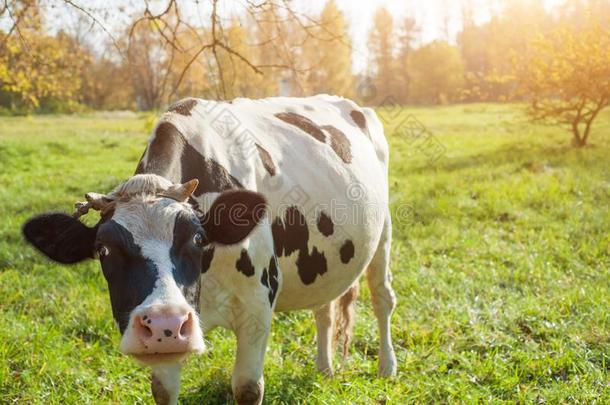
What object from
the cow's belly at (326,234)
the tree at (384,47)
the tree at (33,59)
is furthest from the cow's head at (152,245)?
the tree at (384,47)

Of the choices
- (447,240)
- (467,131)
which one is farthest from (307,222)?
(467,131)

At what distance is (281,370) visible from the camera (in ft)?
13.9

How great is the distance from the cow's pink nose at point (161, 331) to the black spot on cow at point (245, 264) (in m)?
0.79

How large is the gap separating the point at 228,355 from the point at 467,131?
20.1 meters

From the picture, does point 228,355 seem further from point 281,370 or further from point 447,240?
point 447,240

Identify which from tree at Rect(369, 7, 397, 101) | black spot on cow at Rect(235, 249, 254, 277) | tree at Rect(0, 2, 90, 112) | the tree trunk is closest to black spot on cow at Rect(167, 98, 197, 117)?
black spot on cow at Rect(235, 249, 254, 277)

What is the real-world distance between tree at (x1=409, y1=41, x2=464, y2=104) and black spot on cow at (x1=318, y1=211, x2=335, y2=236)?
4548 cm

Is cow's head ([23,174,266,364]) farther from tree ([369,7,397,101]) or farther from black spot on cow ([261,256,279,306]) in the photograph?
tree ([369,7,397,101])

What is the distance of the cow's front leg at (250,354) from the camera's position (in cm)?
317

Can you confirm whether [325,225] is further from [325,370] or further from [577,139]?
[577,139]

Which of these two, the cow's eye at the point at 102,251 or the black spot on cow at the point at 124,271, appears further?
the cow's eye at the point at 102,251

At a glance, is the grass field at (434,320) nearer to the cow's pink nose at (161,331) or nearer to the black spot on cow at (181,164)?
the black spot on cow at (181,164)

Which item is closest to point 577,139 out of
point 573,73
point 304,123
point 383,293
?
point 573,73

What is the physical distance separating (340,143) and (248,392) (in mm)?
1947
